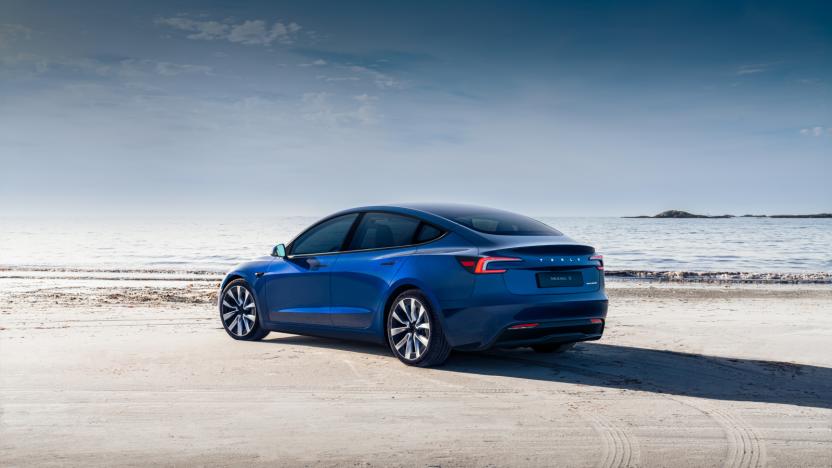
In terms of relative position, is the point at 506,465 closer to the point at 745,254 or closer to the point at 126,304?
the point at 126,304

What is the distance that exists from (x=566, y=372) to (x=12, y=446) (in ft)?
15.7

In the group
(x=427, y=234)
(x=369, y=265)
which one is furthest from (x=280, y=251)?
(x=427, y=234)

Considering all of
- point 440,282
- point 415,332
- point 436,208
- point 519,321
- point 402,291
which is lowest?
point 415,332

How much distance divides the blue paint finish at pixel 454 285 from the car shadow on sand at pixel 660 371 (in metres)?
0.51

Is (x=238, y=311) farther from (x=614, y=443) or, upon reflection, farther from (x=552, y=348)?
(x=614, y=443)

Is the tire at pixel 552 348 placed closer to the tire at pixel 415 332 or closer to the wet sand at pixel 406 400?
the wet sand at pixel 406 400

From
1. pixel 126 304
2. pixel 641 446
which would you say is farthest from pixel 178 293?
pixel 641 446

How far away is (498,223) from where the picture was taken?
8.30 m

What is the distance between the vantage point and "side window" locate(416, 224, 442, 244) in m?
8.15

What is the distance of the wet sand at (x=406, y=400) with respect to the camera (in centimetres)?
512

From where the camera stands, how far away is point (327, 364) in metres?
8.38

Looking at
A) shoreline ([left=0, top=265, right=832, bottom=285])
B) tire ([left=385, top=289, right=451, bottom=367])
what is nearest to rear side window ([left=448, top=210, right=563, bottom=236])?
tire ([left=385, top=289, right=451, bottom=367])

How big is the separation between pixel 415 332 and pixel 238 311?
3.11m

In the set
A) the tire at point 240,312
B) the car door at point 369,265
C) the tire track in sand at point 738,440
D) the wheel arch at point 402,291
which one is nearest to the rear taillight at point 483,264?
the wheel arch at point 402,291
